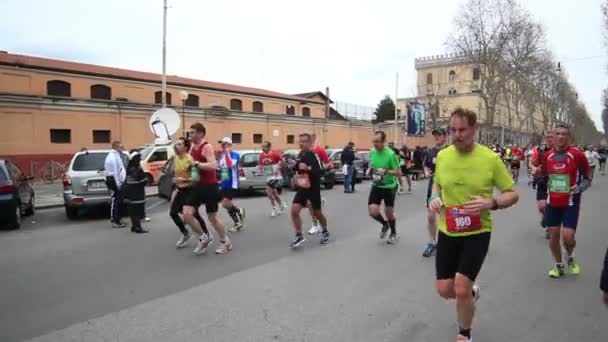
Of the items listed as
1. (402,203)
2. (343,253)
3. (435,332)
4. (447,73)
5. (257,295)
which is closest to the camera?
(435,332)

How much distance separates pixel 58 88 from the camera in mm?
33156

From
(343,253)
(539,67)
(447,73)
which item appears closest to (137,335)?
(343,253)

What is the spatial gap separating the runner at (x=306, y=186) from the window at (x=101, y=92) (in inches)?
1263

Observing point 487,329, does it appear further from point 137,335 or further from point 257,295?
point 137,335

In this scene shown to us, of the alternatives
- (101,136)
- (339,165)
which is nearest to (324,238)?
(339,165)

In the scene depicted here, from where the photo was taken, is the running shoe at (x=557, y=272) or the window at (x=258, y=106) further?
the window at (x=258, y=106)

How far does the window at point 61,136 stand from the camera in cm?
2383

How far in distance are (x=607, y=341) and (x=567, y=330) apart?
0.30 metres

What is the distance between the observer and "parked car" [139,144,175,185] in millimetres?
19539

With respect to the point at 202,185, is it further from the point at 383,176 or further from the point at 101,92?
the point at 101,92

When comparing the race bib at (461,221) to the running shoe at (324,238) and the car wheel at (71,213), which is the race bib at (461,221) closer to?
the running shoe at (324,238)

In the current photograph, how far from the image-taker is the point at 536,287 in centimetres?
532

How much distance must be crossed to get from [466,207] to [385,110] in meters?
Result: 70.6

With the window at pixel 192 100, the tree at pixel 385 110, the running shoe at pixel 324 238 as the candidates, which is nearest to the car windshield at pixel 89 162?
the running shoe at pixel 324 238
